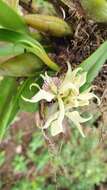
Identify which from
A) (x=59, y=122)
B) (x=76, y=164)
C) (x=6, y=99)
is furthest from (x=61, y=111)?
(x=76, y=164)

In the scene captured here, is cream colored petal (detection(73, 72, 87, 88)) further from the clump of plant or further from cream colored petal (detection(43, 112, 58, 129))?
the clump of plant

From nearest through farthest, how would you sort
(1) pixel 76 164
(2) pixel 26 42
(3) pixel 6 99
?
(2) pixel 26 42 → (3) pixel 6 99 → (1) pixel 76 164

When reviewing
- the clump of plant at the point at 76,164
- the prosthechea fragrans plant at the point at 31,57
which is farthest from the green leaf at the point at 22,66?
the clump of plant at the point at 76,164

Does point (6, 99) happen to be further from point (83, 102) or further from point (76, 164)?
point (76, 164)

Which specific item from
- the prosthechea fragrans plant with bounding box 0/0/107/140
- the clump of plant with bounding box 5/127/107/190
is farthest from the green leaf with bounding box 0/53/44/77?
the clump of plant with bounding box 5/127/107/190

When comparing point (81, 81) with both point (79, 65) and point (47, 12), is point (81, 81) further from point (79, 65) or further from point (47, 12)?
point (47, 12)
